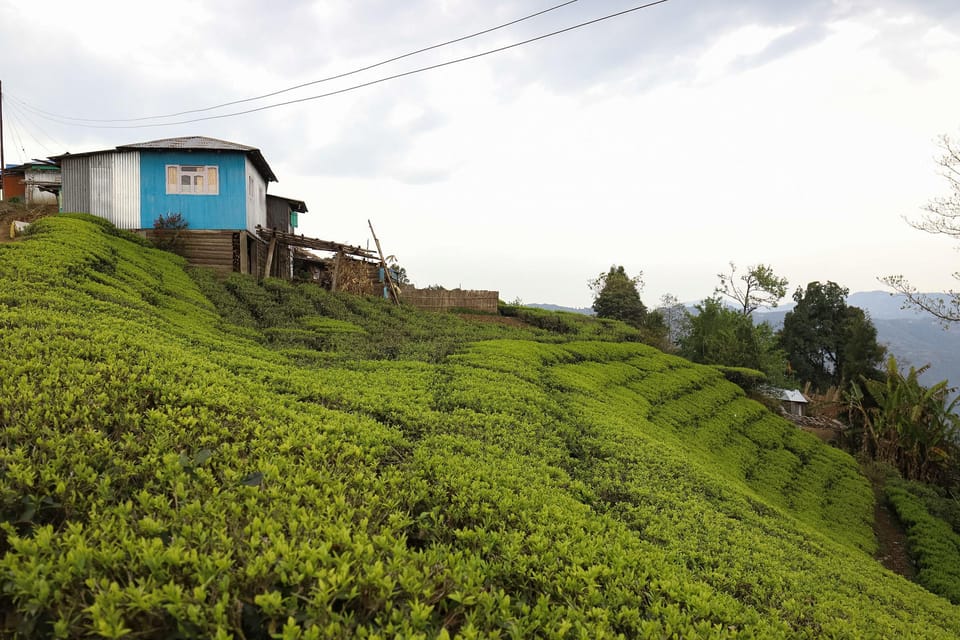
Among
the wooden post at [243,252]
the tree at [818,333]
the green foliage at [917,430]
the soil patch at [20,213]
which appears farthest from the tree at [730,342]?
→ the soil patch at [20,213]

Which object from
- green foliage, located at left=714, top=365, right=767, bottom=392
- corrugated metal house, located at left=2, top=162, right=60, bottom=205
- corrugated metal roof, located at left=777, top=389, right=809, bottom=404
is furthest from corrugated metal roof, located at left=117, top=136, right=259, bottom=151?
corrugated metal roof, located at left=777, top=389, right=809, bottom=404

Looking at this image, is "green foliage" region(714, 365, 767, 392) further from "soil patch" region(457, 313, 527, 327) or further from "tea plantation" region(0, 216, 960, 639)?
"tea plantation" region(0, 216, 960, 639)

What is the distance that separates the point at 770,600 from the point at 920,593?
576 cm

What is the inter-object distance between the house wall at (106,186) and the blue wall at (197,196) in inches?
12.7

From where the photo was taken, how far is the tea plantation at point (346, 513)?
261 cm

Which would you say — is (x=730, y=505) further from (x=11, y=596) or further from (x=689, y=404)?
(x=689, y=404)

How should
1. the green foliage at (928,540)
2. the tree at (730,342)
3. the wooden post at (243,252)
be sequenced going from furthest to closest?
the tree at (730,342) → the wooden post at (243,252) → the green foliage at (928,540)

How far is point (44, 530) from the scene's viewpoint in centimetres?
274

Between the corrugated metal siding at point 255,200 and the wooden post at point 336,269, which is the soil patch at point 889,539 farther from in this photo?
the corrugated metal siding at point 255,200

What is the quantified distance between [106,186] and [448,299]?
16.0m

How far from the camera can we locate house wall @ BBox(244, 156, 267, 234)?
21.5m

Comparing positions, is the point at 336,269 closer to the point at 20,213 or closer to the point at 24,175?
the point at 20,213

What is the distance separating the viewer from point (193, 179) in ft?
68.6

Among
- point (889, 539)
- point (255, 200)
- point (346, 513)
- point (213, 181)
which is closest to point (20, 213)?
point (213, 181)
